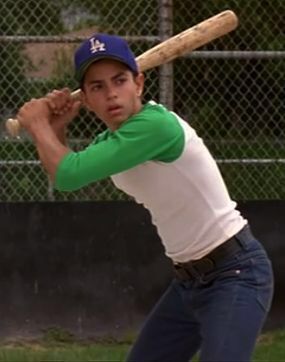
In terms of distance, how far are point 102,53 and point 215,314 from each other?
959mm

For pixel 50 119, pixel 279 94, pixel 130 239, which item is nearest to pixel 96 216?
pixel 130 239

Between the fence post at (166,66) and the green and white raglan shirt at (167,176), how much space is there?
3083 mm

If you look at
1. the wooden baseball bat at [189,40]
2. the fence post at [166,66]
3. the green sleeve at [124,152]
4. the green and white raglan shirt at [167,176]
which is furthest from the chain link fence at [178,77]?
the green sleeve at [124,152]

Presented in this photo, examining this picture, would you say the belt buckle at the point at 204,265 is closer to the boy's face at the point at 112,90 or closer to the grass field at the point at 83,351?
the boy's face at the point at 112,90

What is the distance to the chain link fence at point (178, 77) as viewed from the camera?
7227 mm

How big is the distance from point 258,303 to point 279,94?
3590mm

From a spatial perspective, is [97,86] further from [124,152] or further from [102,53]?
[124,152]

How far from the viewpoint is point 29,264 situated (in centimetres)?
714

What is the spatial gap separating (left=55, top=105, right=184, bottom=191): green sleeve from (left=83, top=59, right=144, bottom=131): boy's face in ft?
0.20

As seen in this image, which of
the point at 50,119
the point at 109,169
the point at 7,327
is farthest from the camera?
the point at 7,327

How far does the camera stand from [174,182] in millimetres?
4027

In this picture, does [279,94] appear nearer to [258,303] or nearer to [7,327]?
[7,327]

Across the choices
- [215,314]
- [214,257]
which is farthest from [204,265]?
[215,314]

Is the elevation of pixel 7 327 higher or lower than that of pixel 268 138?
lower
